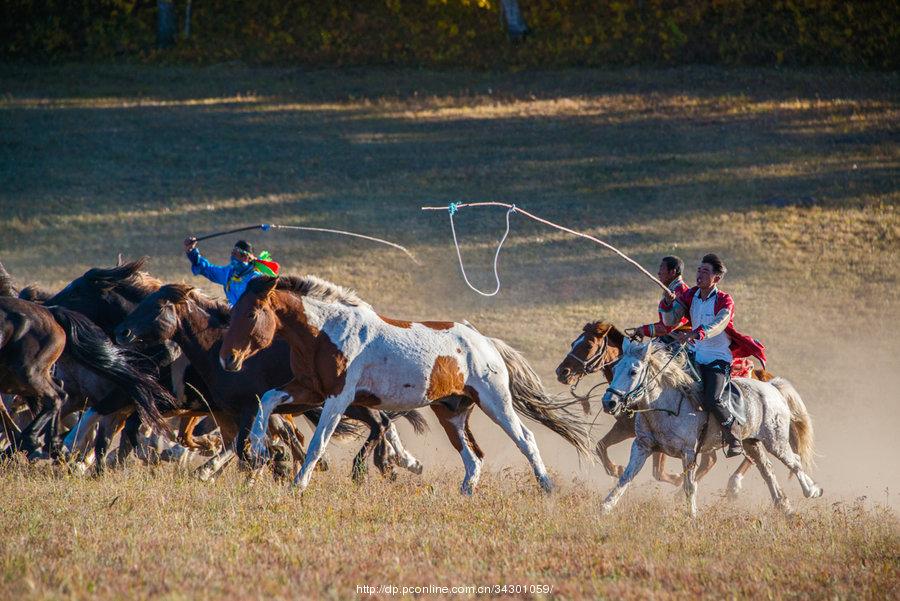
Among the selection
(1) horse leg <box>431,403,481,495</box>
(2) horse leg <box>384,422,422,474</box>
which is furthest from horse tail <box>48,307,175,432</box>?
(1) horse leg <box>431,403,481,495</box>

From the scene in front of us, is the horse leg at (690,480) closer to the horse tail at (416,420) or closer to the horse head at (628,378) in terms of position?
the horse head at (628,378)

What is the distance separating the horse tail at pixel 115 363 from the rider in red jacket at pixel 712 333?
15.0 feet

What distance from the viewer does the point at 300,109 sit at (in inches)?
1251

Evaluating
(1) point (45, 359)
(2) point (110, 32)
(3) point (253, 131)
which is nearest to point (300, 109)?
(3) point (253, 131)

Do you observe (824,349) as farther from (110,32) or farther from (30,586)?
(110,32)

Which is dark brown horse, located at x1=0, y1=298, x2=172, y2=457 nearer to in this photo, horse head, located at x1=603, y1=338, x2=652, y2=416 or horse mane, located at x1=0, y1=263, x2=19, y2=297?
horse mane, located at x1=0, y1=263, x2=19, y2=297

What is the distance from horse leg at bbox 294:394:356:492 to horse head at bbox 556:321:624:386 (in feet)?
6.20

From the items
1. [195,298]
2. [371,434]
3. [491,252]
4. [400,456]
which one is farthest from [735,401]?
[491,252]

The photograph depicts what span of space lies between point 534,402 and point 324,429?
2295 millimetres

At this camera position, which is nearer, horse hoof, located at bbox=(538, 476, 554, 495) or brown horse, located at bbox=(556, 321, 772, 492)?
horse hoof, located at bbox=(538, 476, 554, 495)

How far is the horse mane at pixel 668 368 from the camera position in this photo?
946cm

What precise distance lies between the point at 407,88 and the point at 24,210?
12.4 meters

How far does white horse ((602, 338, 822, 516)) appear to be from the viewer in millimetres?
9250

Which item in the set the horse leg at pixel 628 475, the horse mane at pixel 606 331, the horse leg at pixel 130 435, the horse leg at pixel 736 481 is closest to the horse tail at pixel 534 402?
the horse mane at pixel 606 331
